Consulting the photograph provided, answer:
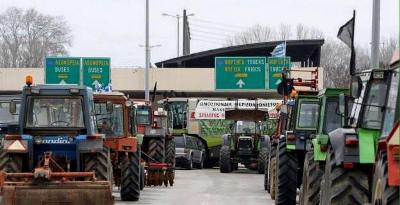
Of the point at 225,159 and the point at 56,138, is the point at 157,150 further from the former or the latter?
the point at 56,138

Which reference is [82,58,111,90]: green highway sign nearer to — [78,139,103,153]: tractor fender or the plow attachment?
[78,139,103,153]: tractor fender

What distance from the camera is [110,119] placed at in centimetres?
1889

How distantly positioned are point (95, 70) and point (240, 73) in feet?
26.2

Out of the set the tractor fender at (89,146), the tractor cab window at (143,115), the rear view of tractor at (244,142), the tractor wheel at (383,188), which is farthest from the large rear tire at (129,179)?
the rear view of tractor at (244,142)

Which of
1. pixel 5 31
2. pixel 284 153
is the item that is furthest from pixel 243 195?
pixel 5 31

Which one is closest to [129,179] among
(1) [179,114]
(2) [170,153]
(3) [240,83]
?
(2) [170,153]

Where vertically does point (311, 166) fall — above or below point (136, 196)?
above

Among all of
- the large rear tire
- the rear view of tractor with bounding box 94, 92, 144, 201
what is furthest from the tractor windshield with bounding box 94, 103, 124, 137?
the large rear tire

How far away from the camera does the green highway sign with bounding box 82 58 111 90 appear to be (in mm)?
45625

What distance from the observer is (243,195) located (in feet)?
71.5

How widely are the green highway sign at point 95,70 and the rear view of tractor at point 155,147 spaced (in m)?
17.5

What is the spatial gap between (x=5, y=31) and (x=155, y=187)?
230 feet

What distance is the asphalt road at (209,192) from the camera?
19312 mm

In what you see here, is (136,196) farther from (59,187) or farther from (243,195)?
(59,187)
